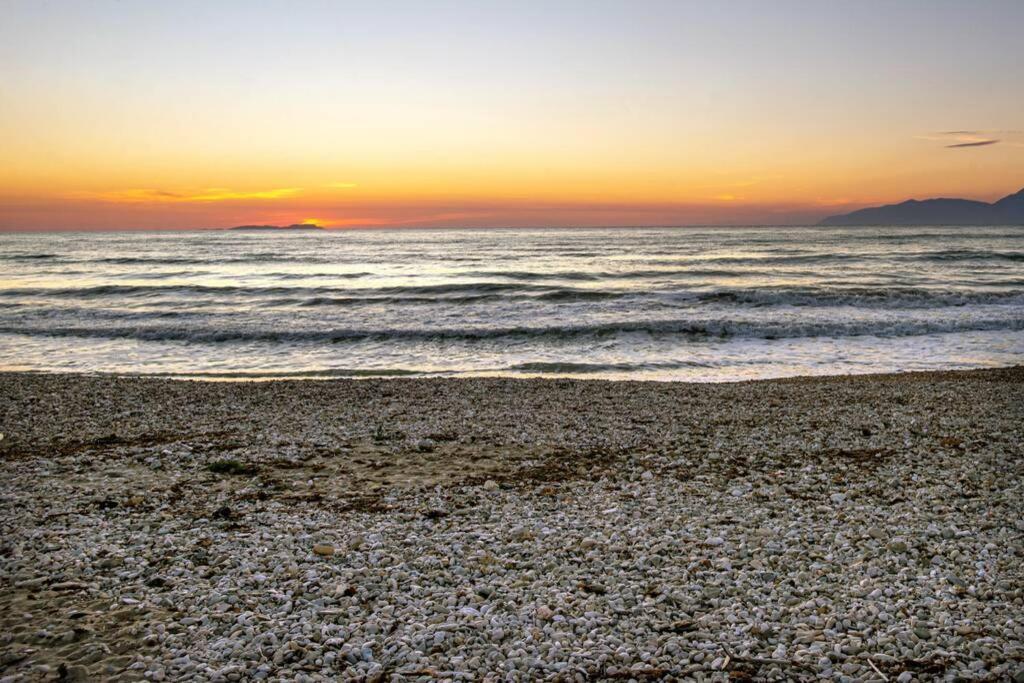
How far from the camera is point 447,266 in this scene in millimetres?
52469

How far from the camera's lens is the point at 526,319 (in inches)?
1056

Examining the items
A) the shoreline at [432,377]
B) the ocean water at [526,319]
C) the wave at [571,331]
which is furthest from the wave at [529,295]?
the shoreline at [432,377]

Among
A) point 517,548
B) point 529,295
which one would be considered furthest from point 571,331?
point 517,548

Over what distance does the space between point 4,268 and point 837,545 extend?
64483 millimetres

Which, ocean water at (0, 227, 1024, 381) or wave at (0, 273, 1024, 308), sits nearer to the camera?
ocean water at (0, 227, 1024, 381)

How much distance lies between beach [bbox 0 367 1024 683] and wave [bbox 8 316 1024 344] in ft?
40.4

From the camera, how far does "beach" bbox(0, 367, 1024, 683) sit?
416cm

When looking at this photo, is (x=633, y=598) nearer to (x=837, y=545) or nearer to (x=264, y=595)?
(x=837, y=545)

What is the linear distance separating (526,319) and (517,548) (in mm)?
21302


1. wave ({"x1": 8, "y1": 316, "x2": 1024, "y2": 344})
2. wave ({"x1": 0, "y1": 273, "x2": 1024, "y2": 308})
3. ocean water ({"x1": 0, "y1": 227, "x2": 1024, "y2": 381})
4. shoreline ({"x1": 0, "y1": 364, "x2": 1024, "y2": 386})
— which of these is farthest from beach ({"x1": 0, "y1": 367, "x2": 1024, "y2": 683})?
wave ({"x1": 0, "y1": 273, "x2": 1024, "y2": 308})

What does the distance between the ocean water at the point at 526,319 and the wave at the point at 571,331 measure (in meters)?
0.11

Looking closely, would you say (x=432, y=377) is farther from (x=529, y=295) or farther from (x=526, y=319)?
(x=529, y=295)

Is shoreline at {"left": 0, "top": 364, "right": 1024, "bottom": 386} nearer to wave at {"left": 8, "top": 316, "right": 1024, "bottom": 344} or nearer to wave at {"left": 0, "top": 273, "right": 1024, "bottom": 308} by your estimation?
wave at {"left": 8, "top": 316, "right": 1024, "bottom": 344}

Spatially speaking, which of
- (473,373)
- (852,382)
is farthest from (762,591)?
(473,373)
